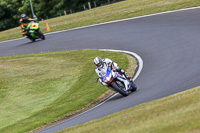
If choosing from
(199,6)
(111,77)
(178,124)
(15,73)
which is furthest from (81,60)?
(178,124)

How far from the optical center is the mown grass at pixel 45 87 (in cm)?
1346

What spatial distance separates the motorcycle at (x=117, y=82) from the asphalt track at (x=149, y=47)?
0.95 ft

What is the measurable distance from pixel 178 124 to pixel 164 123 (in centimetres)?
37

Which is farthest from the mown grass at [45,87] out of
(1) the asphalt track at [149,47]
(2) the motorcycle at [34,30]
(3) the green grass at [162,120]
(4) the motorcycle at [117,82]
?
(2) the motorcycle at [34,30]

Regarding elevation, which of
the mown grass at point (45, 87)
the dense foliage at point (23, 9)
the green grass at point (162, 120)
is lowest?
the dense foliage at point (23, 9)

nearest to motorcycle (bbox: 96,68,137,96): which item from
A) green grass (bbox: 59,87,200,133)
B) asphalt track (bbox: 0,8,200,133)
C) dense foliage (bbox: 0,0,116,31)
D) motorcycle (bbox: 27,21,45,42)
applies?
asphalt track (bbox: 0,8,200,133)

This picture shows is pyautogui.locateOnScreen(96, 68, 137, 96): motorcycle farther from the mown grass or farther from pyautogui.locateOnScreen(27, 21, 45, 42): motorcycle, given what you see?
pyautogui.locateOnScreen(27, 21, 45, 42): motorcycle

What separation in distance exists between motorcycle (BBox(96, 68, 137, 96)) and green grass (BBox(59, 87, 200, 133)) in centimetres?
338

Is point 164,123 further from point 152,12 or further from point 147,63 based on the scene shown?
point 152,12

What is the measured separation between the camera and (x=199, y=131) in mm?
6066

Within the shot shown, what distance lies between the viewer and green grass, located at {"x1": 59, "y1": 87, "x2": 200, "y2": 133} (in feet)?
21.9

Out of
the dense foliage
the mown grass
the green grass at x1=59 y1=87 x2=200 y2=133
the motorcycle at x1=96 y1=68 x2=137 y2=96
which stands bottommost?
the dense foliage

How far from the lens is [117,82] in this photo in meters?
13.3

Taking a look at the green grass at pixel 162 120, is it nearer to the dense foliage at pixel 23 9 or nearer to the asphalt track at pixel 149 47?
the asphalt track at pixel 149 47
